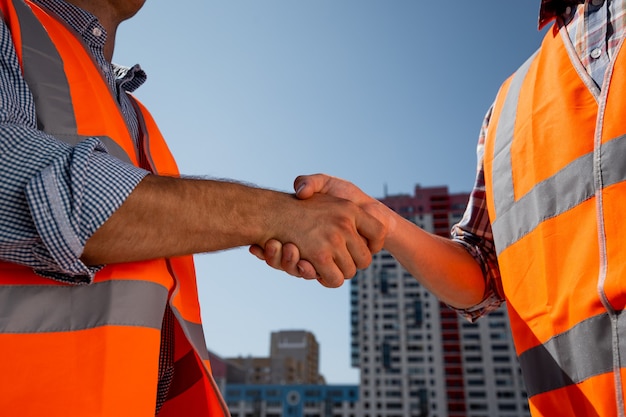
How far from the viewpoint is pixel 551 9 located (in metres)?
1.65

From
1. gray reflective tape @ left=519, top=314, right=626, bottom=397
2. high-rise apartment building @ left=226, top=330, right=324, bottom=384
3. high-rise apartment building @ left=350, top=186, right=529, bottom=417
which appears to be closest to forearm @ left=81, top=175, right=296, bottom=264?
gray reflective tape @ left=519, top=314, right=626, bottom=397

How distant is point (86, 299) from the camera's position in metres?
1.04

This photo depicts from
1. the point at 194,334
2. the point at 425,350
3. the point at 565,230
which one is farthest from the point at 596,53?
the point at 425,350

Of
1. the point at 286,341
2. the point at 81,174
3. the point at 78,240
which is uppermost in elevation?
the point at 286,341

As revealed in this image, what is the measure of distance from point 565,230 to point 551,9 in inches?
29.9

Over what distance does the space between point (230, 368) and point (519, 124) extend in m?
66.8

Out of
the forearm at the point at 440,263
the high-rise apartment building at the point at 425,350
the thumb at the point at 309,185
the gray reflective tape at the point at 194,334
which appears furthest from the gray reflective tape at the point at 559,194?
the high-rise apartment building at the point at 425,350

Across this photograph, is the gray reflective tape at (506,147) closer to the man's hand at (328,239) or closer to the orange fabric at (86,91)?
the man's hand at (328,239)

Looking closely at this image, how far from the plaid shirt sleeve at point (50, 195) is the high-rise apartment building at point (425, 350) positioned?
5115 cm

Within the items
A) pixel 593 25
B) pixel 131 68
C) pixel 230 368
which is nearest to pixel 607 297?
pixel 593 25

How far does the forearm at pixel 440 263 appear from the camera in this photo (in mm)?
1778

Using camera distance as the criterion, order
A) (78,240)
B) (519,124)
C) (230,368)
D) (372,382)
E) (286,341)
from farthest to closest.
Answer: (286,341) → (230,368) → (372,382) → (519,124) → (78,240)

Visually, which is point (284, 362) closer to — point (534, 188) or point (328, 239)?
point (328, 239)

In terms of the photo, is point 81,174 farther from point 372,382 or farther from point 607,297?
point 372,382
